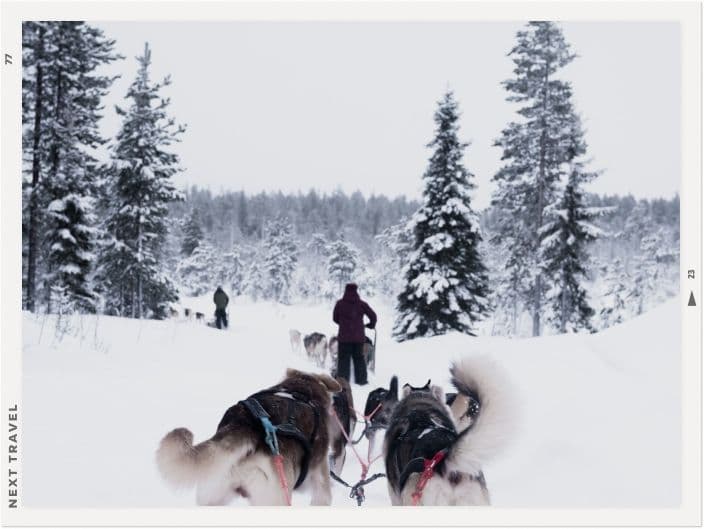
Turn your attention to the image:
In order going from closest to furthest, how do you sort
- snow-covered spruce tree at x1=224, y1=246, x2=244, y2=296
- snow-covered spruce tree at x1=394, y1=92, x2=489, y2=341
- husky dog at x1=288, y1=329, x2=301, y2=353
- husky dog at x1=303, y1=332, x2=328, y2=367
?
husky dog at x1=303, y1=332, x2=328, y2=367 < husky dog at x1=288, y1=329, x2=301, y2=353 < snow-covered spruce tree at x1=394, y1=92, x2=489, y2=341 < snow-covered spruce tree at x1=224, y1=246, x2=244, y2=296

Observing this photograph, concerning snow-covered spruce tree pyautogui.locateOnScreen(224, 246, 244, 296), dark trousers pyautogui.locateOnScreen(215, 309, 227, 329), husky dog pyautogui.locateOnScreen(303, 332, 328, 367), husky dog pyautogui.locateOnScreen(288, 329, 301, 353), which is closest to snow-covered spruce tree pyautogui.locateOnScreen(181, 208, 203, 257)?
snow-covered spruce tree pyautogui.locateOnScreen(224, 246, 244, 296)

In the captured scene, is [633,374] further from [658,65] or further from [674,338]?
[658,65]

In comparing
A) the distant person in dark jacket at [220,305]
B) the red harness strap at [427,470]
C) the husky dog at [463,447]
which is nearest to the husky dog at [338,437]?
the husky dog at [463,447]

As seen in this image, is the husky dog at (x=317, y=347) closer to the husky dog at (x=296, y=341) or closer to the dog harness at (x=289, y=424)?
the husky dog at (x=296, y=341)

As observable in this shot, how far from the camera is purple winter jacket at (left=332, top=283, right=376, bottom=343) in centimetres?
784

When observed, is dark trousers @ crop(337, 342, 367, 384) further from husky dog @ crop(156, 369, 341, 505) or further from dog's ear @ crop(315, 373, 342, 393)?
husky dog @ crop(156, 369, 341, 505)

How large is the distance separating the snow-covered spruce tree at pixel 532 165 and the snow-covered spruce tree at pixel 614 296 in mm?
4302

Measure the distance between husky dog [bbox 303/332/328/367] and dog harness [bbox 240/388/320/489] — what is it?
9290 millimetres

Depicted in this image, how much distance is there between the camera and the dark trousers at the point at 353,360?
801 centimetres

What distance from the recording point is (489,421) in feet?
7.56

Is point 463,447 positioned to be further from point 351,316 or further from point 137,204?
point 137,204

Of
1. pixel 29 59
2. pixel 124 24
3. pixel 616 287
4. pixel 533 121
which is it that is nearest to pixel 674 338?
pixel 124 24

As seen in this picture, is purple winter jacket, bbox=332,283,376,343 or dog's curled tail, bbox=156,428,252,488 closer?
dog's curled tail, bbox=156,428,252,488

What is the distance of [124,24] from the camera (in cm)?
352
